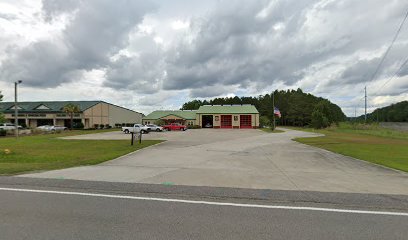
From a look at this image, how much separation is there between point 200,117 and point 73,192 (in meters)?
59.9

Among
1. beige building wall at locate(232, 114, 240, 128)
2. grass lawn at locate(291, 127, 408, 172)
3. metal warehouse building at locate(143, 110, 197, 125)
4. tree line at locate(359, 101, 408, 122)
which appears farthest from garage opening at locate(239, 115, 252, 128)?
tree line at locate(359, 101, 408, 122)

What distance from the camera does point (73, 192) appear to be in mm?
6859

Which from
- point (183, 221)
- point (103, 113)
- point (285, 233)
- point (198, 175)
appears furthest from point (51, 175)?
point (103, 113)

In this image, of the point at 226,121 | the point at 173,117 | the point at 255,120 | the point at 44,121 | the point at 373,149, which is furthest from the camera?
the point at 44,121

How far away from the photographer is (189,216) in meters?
5.10

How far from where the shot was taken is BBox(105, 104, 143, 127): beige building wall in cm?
7550

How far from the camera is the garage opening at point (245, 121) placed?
6569 cm

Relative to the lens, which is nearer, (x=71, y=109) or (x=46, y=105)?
(x=71, y=109)

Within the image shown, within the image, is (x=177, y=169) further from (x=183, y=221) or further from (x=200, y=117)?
(x=200, y=117)

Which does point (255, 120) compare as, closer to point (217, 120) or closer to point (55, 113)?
point (217, 120)

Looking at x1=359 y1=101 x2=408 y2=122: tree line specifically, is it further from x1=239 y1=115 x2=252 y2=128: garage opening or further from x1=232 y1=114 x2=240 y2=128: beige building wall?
x1=232 y1=114 x2=240 y2=128: beige building wall

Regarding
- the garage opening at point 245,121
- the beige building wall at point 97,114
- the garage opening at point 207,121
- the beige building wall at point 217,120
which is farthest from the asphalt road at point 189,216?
the beige building wall at point 97,114

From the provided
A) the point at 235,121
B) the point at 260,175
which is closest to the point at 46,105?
the point at 235,121

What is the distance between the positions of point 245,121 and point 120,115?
3698 cm
